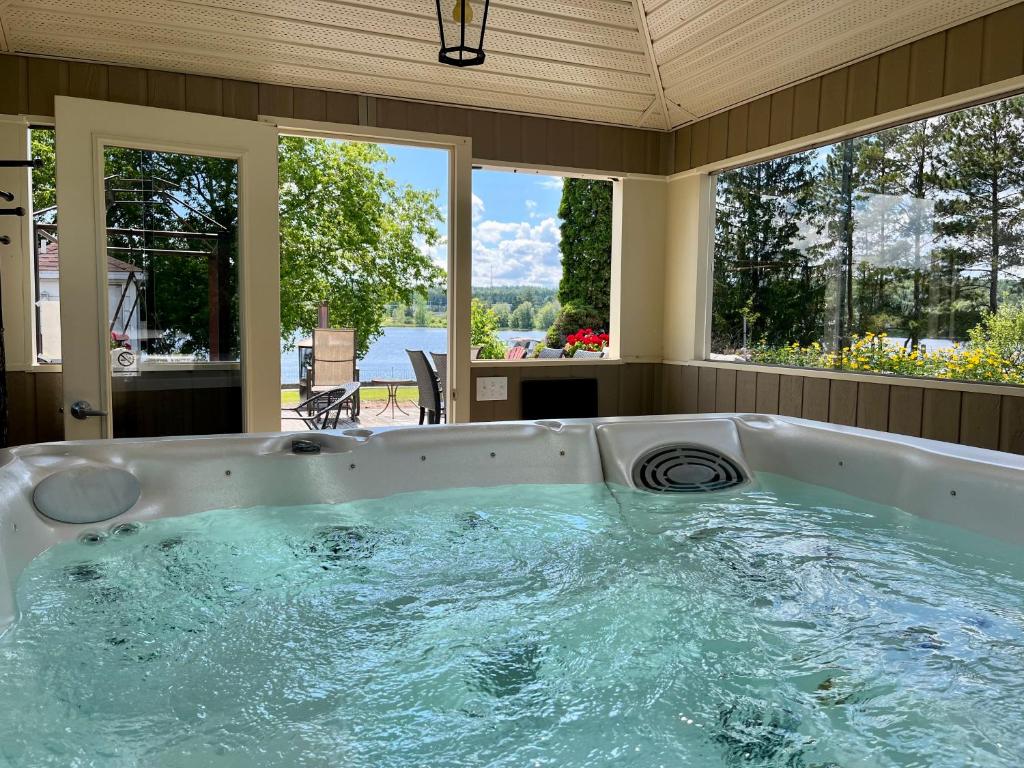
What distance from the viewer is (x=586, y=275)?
7.66m

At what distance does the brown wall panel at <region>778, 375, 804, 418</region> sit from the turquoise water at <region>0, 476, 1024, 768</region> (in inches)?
57.1

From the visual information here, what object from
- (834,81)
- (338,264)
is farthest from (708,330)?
(338,264)

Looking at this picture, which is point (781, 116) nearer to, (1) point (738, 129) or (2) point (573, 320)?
(1) point (738, 129)

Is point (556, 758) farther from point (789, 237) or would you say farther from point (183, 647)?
point (789, 237)

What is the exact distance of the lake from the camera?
382 inches

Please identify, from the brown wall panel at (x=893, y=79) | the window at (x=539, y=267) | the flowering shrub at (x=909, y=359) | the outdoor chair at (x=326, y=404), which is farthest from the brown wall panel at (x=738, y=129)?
the window at (x=539, y=267)

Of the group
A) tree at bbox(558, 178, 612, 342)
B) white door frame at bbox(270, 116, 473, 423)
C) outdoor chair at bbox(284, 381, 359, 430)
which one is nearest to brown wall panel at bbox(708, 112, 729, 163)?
white door frame at bbox(270, 116, 473, 423)

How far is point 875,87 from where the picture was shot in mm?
3010

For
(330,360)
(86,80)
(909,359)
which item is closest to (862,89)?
(909,359)

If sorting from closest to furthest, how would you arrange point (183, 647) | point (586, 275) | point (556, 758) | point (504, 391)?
1. point (556, 758)
2. point (183, 647)
3. point (504, 391)
4. point (586, 275)

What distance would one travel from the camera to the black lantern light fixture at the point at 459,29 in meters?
2.17

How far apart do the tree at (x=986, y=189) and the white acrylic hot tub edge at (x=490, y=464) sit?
3.06ft

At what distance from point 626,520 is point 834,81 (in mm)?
2292

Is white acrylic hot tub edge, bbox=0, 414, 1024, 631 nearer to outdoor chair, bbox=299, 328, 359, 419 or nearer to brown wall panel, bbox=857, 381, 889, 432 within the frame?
brown wall panel, bbox=857, 381, 889, 432
